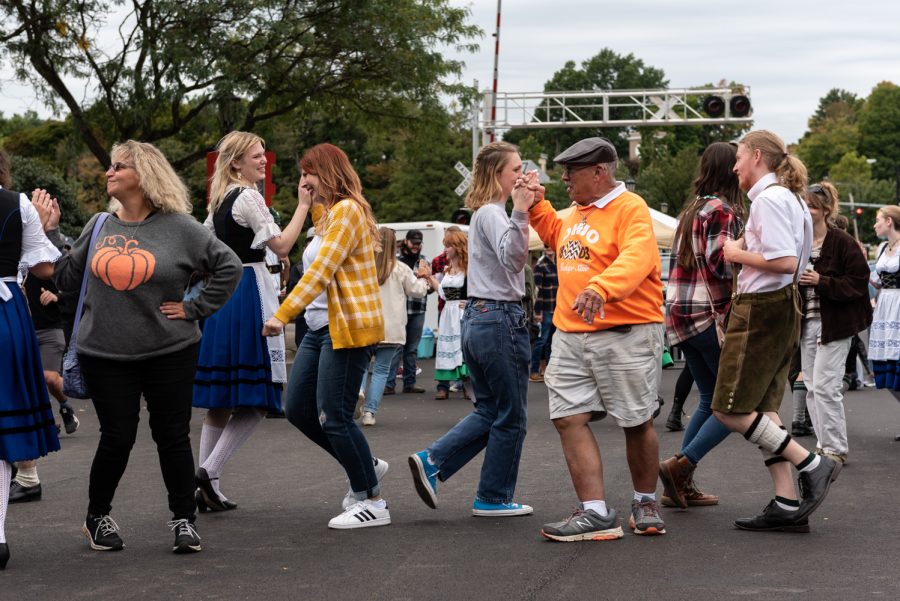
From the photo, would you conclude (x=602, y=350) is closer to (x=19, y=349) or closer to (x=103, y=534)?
(x=103, y=534)

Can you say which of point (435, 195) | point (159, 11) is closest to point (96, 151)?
point (159, 11)

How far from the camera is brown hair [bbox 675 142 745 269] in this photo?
698cm

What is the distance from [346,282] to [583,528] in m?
1.66

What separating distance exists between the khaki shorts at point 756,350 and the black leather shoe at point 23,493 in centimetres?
399

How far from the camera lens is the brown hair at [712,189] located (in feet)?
22.9

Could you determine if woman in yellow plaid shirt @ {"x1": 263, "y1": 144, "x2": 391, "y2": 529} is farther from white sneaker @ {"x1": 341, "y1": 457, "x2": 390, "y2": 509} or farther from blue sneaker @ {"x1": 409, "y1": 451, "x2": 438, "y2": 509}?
blue sneaker @ {"x1": 409, "y1": 451, "x2": 438, "y2": 509}

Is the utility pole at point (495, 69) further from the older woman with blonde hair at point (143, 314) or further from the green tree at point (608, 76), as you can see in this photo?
the green tree at point (608, 76)

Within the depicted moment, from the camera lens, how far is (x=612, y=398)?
6020mm

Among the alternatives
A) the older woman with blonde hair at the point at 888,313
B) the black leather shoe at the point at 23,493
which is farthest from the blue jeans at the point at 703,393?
the black leather shoe at the point at 23,493

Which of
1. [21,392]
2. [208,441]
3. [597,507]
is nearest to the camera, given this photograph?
[21,392]

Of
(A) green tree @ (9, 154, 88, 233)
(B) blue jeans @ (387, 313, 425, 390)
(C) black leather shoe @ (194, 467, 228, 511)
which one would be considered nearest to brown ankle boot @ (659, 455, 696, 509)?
(C) black leather shoe @ (194, 467, 228, 511)

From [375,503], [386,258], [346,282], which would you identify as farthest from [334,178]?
[386,258]

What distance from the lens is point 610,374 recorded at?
601 cm

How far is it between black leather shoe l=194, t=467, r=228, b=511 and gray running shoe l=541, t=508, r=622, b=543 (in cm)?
197
